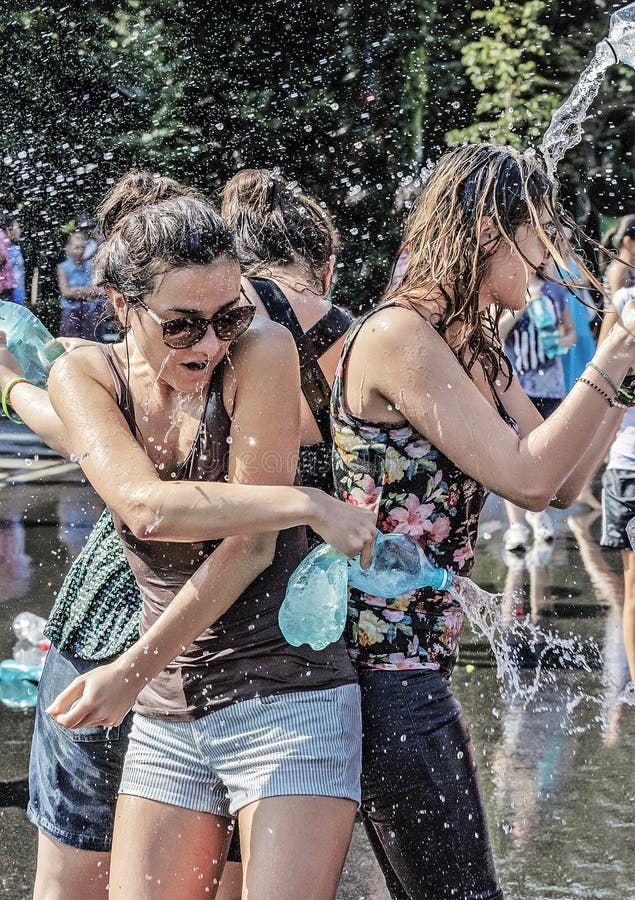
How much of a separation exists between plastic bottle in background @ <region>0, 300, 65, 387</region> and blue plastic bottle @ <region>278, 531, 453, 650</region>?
3.82 ft

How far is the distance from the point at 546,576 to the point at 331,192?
5.41 meters

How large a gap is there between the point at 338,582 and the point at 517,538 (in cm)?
519

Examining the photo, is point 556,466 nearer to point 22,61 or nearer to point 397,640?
point 397,640

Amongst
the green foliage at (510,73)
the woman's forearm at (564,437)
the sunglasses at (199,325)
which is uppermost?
the green foliage at (510,73)

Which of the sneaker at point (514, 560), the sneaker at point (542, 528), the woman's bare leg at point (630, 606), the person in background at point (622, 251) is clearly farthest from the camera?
the sneaker at point (542, 528)

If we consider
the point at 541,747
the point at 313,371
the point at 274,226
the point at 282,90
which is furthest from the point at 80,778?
the point at 282,90

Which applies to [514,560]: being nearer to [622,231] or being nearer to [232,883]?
[622,231]

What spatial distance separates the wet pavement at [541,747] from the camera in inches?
143

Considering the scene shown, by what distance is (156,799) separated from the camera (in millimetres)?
2240

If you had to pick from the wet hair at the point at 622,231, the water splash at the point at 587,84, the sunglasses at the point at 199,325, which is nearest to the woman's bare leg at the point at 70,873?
the sunglasses at the point at 199,325

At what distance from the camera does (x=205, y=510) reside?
84.2 inches

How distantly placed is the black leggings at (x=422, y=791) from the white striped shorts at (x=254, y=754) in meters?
0.06

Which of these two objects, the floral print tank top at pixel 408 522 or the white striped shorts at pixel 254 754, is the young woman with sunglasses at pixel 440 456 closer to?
the floral print tank top at pixel 408 522

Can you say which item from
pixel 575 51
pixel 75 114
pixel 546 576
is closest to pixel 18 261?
pixel 75 114
